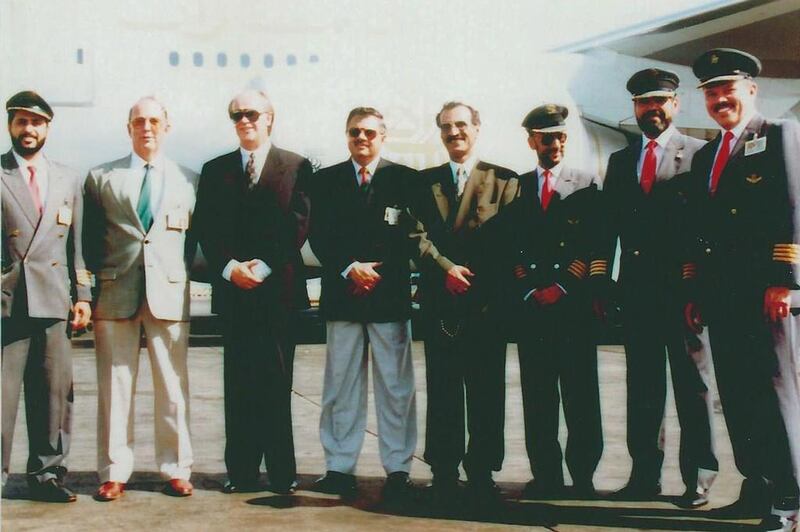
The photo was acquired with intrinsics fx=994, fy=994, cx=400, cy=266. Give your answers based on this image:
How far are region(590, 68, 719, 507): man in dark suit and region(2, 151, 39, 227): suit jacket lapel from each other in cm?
242

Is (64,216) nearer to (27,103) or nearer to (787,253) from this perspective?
(27,103)

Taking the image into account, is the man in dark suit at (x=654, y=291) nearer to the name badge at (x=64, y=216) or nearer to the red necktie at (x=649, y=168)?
the red necktie at (x=649, y=168)

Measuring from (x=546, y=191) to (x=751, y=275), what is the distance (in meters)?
0.98

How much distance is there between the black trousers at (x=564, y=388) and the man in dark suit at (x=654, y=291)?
0.17 metres

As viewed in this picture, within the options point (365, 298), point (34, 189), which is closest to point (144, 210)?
point (34, 189)

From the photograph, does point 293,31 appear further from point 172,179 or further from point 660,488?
point 660,488

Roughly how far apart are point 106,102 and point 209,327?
3.61 m

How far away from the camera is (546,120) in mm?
4379

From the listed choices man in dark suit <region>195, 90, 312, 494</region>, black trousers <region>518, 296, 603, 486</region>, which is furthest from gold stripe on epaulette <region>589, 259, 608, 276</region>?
man in dark suit <region>195, 90, 312, 494</region>

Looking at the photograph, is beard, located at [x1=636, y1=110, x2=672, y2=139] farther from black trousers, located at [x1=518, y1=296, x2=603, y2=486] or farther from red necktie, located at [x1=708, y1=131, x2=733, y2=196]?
black trousers, located at [x1=518, y1=296, x2=603, y2=486]

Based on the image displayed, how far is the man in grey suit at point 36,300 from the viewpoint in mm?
4211

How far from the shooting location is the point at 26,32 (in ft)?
15.9

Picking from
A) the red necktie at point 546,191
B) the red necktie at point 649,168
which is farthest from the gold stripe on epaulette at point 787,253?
the red necktie at point 546,191

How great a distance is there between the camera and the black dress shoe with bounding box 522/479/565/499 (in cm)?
429
